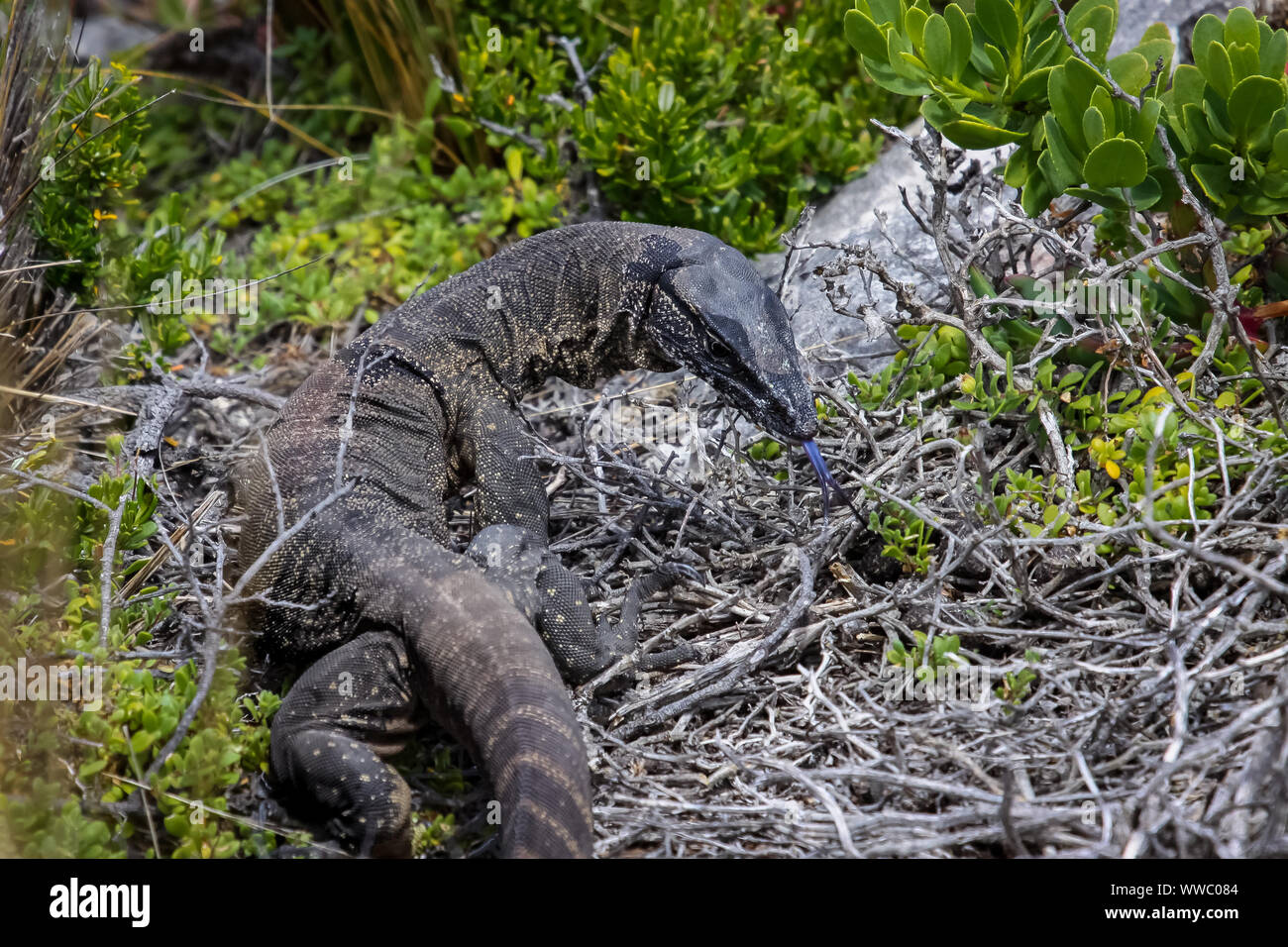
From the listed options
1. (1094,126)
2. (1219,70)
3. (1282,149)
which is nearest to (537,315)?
(1094,126)

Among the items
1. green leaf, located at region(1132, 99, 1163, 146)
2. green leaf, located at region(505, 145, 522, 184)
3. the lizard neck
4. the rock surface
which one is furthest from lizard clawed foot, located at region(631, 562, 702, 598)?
green leaf, located at region(505, 145, 522, 184)

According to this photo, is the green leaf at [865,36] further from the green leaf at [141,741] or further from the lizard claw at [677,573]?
the green leaf at [141,741]

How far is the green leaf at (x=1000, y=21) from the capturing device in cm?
380

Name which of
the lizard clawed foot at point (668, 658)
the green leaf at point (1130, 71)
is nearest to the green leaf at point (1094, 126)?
the green leaf at point (1130, 71)

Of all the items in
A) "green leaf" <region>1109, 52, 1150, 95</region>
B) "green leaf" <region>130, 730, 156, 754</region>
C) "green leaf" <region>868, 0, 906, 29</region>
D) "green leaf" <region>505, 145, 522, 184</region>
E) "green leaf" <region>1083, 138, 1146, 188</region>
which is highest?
"green leaf" <region>868, 0, 906, 29</region>

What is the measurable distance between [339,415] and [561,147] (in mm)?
2567

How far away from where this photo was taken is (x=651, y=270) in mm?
4184

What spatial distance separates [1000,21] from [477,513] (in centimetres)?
254

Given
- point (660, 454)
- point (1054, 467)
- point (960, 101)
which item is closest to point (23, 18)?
point (660, 454)

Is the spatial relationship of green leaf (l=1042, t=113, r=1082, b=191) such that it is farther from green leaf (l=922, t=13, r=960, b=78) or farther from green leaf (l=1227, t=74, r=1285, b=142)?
green leaf (l=1227, t=74, r=1285, b=142)

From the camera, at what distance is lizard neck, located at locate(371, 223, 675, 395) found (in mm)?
4309

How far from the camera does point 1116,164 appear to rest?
354cm

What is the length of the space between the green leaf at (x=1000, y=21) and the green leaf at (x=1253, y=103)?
69 centimetres

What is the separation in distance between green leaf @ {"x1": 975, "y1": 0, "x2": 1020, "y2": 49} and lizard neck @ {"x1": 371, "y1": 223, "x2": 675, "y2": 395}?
1362 mm
